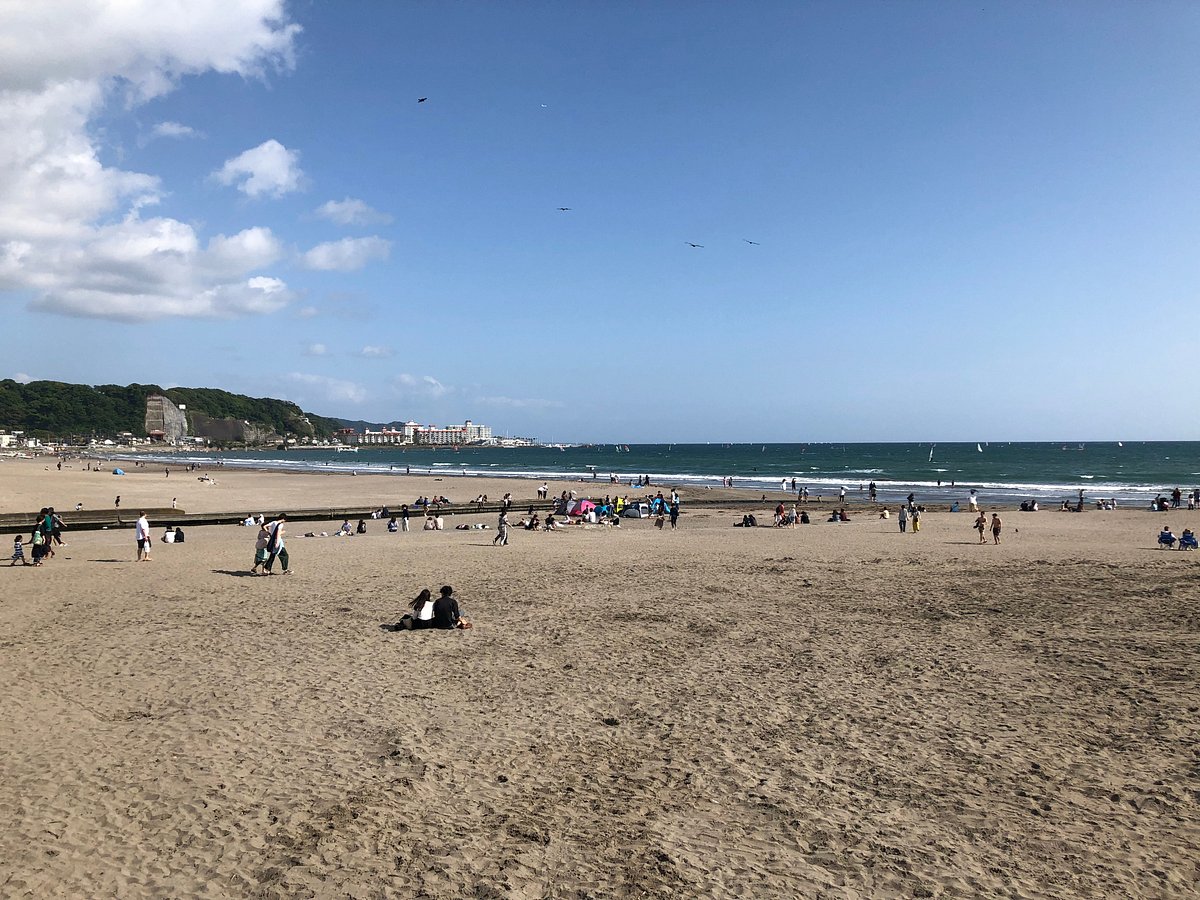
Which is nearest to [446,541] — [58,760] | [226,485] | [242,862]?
[58,760]

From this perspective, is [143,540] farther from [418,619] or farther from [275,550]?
[418,619]

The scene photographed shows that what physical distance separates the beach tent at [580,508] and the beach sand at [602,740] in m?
16.3

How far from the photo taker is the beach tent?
106 ft

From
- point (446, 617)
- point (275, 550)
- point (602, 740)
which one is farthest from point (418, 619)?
point (275, 550)

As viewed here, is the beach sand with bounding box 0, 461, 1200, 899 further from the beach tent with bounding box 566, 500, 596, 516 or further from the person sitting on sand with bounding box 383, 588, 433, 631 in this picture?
the beach tent with bounding box 566, 500, 596, 516

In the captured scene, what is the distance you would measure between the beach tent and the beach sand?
1627 centimetres

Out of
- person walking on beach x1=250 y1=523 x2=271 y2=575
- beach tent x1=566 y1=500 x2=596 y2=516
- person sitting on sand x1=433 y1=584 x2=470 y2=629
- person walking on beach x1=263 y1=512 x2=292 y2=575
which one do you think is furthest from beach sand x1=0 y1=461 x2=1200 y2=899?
beach tent x1=566 y1=500 x2=596 y2=516

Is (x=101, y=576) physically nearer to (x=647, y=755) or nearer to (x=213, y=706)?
(x=213, y=706)

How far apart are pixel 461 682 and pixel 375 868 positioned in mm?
4218

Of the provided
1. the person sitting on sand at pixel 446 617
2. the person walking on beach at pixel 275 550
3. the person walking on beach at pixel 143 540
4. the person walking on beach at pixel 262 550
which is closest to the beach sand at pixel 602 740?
the person sitting on sand at pixel 446 617

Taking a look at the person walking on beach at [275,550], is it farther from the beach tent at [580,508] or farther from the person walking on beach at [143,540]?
the beach tent at [580,508]

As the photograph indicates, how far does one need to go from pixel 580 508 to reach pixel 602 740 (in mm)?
24890

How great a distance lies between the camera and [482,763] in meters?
7.05

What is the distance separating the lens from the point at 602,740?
300 inches
